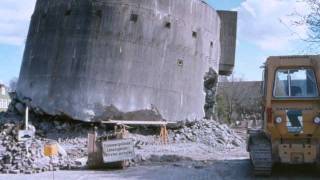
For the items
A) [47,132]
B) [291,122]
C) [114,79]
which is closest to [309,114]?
[291,122]

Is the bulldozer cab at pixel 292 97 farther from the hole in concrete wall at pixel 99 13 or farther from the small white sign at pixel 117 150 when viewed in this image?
the hole in concrete wall at pixel 99 13

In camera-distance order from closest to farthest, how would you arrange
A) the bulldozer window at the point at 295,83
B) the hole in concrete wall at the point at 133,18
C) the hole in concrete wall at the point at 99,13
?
the bulldozer window at the point at 295,83, the hole in concrete wall at the point at 99,13, the hole in concrete wall at the point at 133,18

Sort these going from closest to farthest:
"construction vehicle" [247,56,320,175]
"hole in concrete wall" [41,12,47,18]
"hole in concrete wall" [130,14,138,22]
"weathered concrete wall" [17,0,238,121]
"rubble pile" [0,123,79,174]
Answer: "construction vehicle" [247,56,320,175] → "rubble pile" [0,123,79,174] → "weathered concrete wall" [17,0,238,121] → "hole in concrete wall" [130,14,138,22] → "hole in concrete wall" [41,12,47,18]

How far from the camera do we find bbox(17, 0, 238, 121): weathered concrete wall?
66.3ft

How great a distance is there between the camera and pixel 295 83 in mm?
11430

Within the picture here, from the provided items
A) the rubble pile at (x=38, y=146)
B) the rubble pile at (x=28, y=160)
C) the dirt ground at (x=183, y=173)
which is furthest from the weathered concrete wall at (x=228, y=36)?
the rubble pile at (x=28, y=160)

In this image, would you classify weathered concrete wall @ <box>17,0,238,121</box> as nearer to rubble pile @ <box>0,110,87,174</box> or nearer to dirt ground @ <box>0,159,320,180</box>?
rubble pile @ <box>0,110,87,174</box>

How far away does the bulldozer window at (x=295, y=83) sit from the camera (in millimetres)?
11336

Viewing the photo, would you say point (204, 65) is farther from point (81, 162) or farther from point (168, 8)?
point (81, 162)

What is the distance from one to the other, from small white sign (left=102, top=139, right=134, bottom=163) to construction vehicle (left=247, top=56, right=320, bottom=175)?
3438mm

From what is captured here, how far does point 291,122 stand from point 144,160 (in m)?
5.37

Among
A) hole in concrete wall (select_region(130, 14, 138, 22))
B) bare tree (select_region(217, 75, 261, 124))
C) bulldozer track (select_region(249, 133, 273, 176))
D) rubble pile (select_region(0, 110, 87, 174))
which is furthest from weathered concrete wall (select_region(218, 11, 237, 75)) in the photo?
bare tree (select_region(217, 75, 261, 124))

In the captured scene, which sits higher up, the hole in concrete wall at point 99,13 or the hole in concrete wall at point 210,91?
the hole in concrete wall at point 99,13

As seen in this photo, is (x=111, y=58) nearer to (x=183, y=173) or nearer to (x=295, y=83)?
(x=183, y=173)
